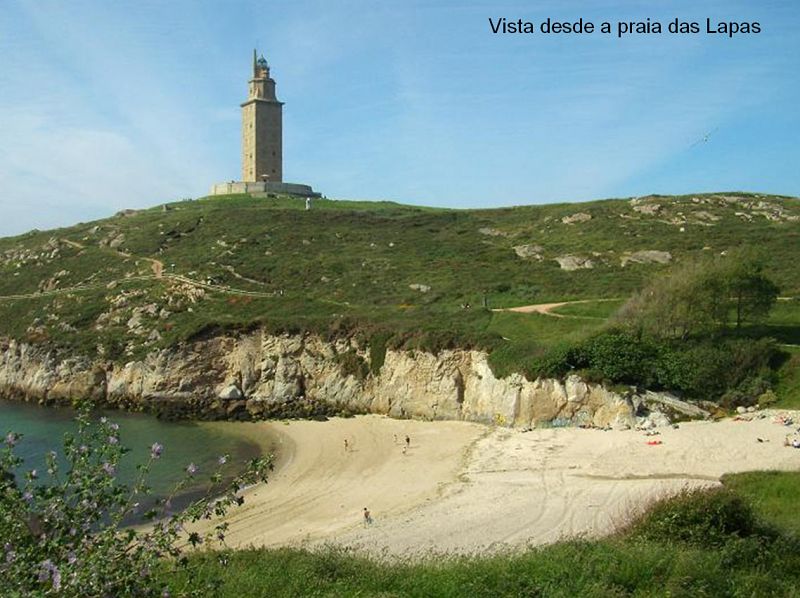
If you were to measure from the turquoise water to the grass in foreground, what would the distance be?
15.1 metres

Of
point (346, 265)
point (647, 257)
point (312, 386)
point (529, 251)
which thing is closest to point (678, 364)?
point (312, 386)

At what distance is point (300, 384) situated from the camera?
49469mm

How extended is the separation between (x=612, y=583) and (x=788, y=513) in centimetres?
1031

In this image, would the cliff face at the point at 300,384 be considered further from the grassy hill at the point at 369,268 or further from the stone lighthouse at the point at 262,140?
the stone lighthouse at the point at 262,140

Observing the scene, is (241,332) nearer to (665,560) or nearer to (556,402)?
(556,402)

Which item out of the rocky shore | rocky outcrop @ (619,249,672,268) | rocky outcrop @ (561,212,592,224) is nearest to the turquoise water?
the rocky shore

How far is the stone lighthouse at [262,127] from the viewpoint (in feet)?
361

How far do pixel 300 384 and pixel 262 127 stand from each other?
69410 mm

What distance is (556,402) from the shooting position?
38.8 meters

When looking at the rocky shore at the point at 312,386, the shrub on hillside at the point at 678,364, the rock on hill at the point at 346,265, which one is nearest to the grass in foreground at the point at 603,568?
the rocky shore at the point at 312,386

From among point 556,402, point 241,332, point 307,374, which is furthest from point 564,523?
point 241,332

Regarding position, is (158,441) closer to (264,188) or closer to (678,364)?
(678,364)

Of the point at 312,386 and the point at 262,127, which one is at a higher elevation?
the point at 262,127

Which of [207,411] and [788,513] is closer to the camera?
[788,513]
